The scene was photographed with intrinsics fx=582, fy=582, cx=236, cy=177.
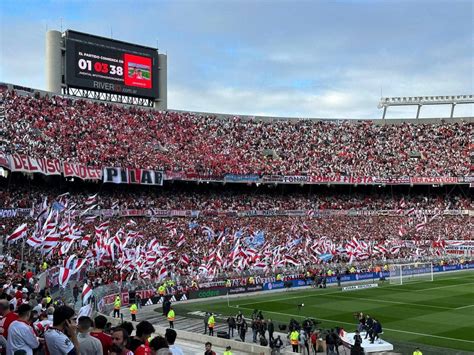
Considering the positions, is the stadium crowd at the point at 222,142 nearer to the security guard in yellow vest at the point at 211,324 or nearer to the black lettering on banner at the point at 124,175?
the black lettering on banner at the point at 124,175

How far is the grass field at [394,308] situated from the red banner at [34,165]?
14927mm

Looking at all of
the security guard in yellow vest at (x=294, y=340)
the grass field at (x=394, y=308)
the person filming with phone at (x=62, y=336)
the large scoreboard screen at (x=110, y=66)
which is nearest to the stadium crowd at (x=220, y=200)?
the security guard in yellow vest at (x=294, y=340)

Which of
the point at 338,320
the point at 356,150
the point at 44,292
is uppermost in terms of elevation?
the point at 356,150

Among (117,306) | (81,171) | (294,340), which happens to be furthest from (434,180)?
(294,340)

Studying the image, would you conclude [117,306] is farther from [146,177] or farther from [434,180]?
[434,180]

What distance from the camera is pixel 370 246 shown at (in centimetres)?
5672

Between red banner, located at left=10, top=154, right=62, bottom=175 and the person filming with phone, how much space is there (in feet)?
120

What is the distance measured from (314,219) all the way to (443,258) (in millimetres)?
14056

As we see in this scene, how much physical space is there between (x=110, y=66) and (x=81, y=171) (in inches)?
698

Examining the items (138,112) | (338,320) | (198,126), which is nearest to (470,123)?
(198,126)

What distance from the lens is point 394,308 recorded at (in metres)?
37.1

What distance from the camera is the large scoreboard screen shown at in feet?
194

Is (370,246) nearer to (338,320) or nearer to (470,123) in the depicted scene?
(338,320)

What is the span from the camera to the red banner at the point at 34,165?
41491 mm
